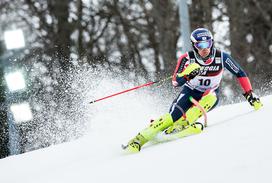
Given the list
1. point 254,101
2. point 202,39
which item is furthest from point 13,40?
point 254,101

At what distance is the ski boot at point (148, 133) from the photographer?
6.29 m

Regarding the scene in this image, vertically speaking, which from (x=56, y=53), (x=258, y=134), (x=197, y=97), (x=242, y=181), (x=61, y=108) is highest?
(x=56, y=53)

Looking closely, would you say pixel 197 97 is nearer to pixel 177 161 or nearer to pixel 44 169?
pixel 44 169

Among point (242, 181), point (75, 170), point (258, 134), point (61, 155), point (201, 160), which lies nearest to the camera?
point (242, 181)

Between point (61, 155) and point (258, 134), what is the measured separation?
11.7ft

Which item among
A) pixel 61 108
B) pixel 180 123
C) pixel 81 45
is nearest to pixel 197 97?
pixel 180 123

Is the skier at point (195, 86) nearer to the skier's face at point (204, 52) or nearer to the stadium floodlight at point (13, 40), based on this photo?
the skier's face at point (204, 52)

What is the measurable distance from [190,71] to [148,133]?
0.88 metres

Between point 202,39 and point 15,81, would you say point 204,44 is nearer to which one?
point 202,39

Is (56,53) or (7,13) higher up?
(7,13)

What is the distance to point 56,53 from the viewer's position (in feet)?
58.4

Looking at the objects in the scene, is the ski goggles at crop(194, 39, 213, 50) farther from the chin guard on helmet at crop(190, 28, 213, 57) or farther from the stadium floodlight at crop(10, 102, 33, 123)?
the stadium floodlight at crop(10, 102, 33, 123)

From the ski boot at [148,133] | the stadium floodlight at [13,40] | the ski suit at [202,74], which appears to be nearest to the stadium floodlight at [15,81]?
the stadium floodlight at [13,40]

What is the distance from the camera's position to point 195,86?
694 centimetres
